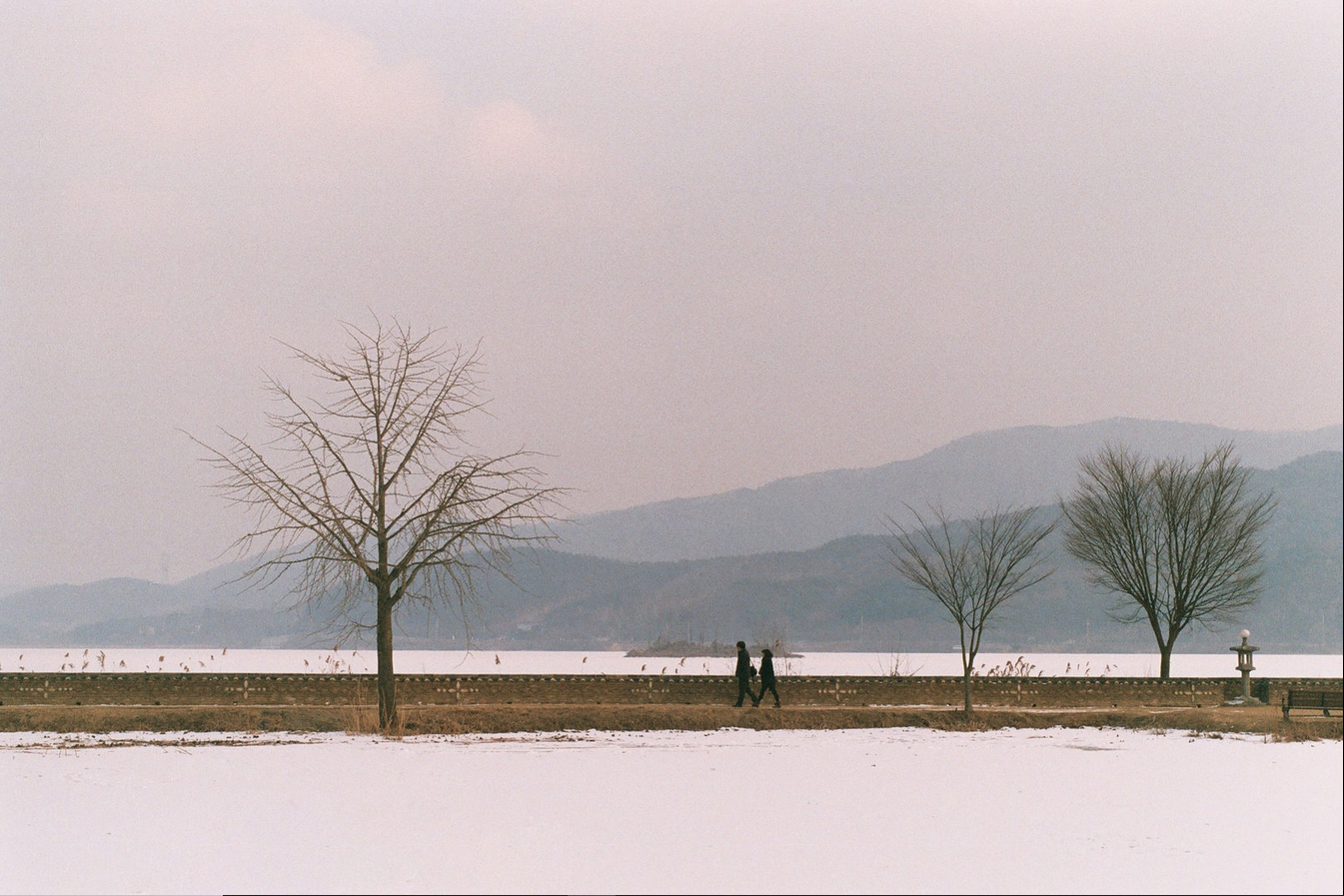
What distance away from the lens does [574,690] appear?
28703 millimetres

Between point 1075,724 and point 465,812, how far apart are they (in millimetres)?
15812

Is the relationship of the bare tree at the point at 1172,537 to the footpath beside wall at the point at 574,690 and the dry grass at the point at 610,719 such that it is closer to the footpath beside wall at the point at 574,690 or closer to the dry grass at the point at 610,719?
the footpath beside wall at the point at 574,690

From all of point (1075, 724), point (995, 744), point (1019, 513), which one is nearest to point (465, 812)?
point (995, 744)

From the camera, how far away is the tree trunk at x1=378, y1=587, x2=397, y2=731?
25.3 meters

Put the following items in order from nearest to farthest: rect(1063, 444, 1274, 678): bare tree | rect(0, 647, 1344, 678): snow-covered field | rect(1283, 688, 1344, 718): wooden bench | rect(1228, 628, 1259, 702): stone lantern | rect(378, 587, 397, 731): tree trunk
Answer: rect(378, 587, 397, 731): tree trunk → rect(1283, 688, 1344, 718): wooden bench → rect(1228, 628, 1259, 702): stone lantern → rect(1063, 444, 1274, 678): bare tree → rect(0, 647, 1344, 678): snow-covered field

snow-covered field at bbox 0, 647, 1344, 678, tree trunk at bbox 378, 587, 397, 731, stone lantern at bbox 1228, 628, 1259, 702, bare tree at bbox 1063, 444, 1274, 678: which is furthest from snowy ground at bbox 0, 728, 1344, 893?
bare tree at bbox 1063, 444, 1274, 678

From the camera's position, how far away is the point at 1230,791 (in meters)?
19.2

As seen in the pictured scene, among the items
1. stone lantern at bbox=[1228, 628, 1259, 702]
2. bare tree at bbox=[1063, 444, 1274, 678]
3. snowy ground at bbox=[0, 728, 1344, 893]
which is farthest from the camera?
bare tree at bbox=[1063, 444, 1274, 678]

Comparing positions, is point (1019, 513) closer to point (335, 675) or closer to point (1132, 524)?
point (1132, 524)

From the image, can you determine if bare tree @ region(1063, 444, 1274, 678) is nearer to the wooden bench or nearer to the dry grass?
the wooden bench

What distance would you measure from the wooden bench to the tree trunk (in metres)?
17.6

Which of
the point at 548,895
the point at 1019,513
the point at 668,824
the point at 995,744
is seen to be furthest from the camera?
the point at 1019,513

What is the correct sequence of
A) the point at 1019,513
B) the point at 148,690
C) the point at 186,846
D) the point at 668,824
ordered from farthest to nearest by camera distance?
the point at 1019,513 < the point at 148,690 < the point at 668,824 < the point at 186,846

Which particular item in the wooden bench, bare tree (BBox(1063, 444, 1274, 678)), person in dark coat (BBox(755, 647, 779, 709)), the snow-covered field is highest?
bare tree (BBox(1063, 444, 1274, 678))
